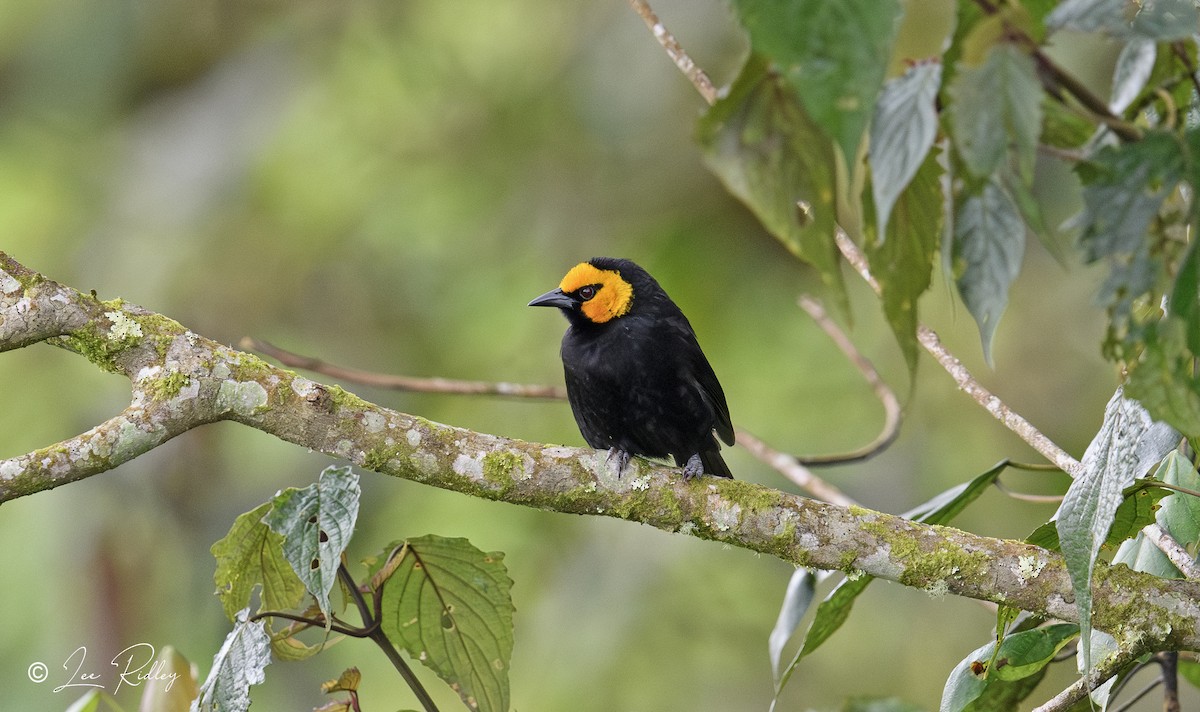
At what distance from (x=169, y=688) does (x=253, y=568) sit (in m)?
0.26

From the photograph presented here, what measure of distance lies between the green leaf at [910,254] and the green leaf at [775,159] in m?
0.06

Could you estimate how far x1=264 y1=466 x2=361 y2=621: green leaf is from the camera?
1.60 meters

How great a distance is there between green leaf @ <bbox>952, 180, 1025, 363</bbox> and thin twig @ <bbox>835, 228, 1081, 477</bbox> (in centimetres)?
102

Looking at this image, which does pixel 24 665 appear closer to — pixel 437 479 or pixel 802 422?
pixel 802 422

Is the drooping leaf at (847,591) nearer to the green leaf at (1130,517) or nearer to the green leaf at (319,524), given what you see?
the green leaf at (1130,517)

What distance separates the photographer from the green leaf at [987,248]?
926mm

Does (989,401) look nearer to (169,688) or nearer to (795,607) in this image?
(795,607)

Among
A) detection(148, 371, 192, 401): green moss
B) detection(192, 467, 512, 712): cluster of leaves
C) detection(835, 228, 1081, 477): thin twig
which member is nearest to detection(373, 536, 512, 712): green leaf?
detection(192, 467, 512, 712): cluster of leaves

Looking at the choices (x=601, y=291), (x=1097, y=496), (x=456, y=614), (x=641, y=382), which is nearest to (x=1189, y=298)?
(x=1097, y=496)

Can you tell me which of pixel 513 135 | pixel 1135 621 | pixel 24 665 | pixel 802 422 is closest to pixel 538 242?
pixel 513 135

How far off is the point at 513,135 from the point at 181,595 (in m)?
3.02

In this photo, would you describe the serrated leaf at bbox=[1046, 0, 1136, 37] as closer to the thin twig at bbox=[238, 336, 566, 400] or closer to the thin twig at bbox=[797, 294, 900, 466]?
the thin twig at bbox=[797, 294, 900, 466]

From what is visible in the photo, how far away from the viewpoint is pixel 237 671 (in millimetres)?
1680

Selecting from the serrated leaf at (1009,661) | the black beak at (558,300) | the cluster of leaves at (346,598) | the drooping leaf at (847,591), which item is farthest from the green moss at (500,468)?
the black beak at (558,300)
